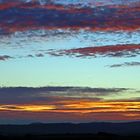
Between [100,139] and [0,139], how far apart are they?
17640mm

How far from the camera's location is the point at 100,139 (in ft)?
300

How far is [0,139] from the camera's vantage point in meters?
83.4

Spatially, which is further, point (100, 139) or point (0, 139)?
point (100, 139)
